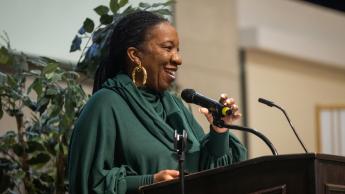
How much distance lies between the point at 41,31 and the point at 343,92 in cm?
436

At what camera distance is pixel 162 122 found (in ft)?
8.38

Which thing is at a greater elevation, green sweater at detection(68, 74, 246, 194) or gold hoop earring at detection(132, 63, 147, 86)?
gold hoop earring at detection(132, 63, 147, 86)

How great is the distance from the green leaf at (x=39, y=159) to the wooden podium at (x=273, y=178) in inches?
39.2

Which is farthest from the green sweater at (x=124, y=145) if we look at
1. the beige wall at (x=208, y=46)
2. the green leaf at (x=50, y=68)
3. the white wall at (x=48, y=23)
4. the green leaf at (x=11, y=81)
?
the beige wall at (x=208, y=46)

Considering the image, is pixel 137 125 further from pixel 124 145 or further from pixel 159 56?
pixel 159 56

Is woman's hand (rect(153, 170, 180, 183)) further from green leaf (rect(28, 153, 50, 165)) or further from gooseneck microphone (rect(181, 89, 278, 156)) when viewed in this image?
green leaf (rect(28, 153, 50, 165))

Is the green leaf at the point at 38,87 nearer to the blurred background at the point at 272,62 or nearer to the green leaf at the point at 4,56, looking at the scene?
the green leaf at the point at 4,56

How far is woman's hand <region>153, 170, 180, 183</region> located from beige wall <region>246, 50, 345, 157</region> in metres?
3.89

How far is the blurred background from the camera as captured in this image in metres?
5.35

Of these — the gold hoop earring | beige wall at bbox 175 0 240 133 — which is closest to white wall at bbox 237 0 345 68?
beige wall at bbox 175 0 240 133

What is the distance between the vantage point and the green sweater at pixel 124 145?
2426mm

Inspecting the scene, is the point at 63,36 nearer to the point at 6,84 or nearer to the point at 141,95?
the point at 6,84

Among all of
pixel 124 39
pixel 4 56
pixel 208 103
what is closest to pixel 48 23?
pixel 4 56

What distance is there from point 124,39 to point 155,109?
0.89 feet
